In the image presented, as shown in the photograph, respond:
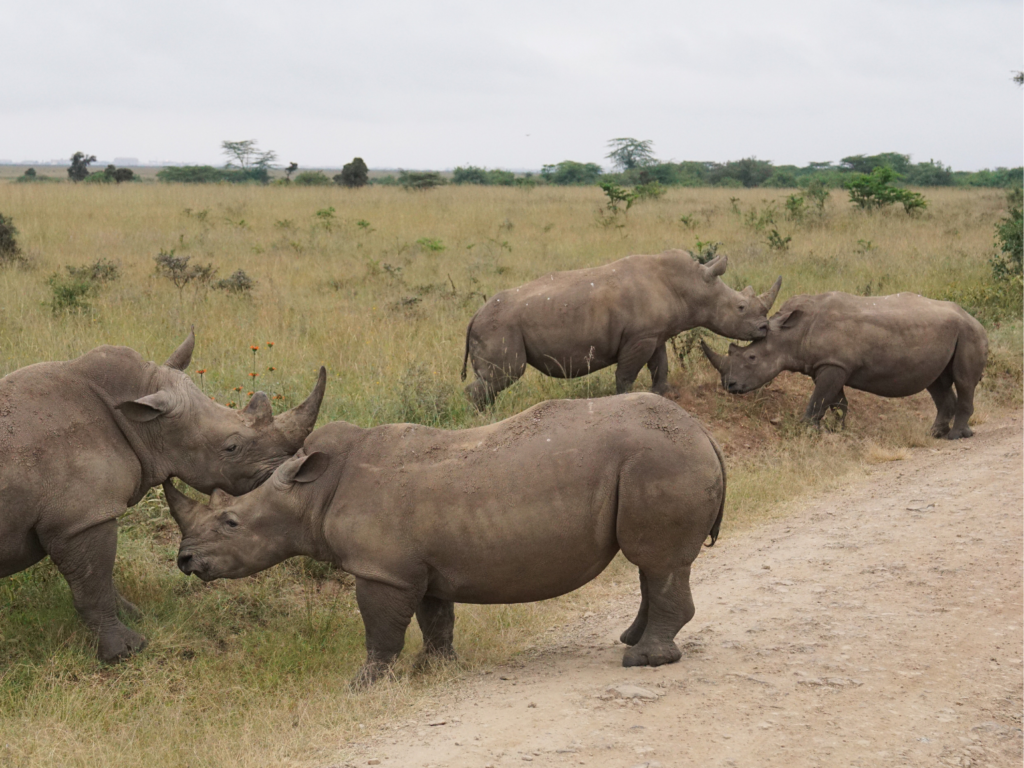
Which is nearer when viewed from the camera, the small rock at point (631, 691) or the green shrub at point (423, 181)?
the small rock at point (631, 691)

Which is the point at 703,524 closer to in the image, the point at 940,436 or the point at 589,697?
the point at 589,697

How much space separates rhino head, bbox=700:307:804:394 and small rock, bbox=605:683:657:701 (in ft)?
18.4

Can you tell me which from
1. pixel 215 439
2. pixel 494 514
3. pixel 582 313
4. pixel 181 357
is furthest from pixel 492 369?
pixel 494 514

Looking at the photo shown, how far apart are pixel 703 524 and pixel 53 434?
3281 millimetres

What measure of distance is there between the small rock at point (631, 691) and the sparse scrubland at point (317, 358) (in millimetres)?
947

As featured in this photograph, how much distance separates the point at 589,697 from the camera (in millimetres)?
4867

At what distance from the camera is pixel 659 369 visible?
998 cm

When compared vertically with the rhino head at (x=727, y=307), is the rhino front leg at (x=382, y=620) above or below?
below

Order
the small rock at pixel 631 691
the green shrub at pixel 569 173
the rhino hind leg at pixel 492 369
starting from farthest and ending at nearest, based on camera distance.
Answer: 1. the green shrub at pixel 569 173
2. the rhino hind leg at pixel 492 369
3. the small rock at pixel 631 691

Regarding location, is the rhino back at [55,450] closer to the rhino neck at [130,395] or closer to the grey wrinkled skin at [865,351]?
the rhino neck at [130,395]

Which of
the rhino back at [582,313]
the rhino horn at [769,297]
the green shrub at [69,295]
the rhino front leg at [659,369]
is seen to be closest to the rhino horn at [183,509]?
the rhino back at [582,313]

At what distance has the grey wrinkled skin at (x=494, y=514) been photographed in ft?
16.9

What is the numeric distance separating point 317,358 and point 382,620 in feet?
17.4

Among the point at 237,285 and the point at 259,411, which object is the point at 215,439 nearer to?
the point at 259,411
